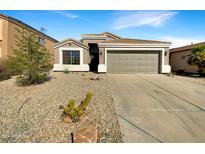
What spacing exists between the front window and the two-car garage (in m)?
3.77

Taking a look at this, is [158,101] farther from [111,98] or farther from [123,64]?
[123,64]

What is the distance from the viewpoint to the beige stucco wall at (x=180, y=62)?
20064 mm

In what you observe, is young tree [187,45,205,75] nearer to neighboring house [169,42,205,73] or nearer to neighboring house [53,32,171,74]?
neighboring house [53,32,171,74]

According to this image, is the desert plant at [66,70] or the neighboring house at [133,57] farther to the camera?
the desert plant at [66,70]

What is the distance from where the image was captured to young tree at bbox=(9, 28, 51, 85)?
9188 millimetres

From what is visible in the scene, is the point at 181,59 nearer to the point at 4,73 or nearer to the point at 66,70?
the point at 66,70

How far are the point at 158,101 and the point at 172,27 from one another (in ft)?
30.3

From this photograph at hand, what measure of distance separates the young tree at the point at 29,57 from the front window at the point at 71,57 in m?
9.04

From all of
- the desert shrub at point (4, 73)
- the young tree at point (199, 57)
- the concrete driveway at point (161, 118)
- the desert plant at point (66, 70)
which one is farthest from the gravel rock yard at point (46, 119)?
the young tree at point (199, 57)

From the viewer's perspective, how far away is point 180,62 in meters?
22.4

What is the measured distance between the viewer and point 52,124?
193 inches

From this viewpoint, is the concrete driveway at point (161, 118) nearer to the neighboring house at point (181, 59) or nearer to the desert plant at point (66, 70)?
the desert plant at point (66, 70)

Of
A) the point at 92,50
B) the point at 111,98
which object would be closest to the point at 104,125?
the point at 111,98

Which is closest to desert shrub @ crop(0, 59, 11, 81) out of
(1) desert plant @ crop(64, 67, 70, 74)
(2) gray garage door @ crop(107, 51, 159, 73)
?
(1) desert plant @ crop(64, 67, 70, 74)
